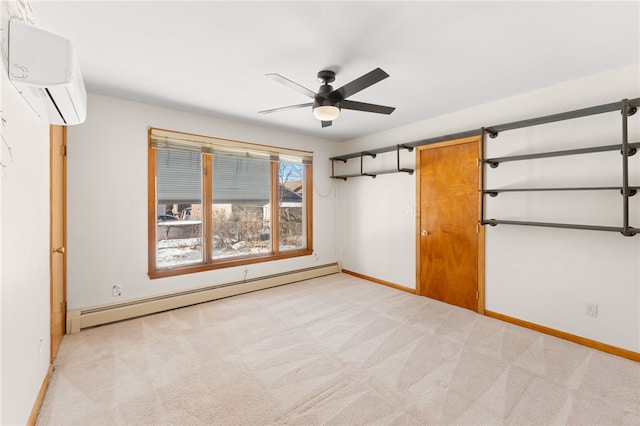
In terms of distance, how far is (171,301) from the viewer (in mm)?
3426

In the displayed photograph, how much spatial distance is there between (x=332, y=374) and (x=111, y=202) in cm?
297

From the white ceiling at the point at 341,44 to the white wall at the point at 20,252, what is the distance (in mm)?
601

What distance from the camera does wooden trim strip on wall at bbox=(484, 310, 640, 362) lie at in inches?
93.1

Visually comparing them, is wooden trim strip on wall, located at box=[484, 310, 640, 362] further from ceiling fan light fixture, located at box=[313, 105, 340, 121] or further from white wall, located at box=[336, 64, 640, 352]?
ceiling fan light fixture, located at box=[313, 105, 340, 121]

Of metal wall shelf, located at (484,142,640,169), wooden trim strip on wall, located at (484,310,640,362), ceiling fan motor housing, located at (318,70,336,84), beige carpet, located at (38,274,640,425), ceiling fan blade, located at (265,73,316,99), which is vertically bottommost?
beige carpet, located at (38,274,640,425)

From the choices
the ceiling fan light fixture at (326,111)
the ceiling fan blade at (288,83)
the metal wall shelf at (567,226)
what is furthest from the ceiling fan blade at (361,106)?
the metal wall shelf at (567,226)

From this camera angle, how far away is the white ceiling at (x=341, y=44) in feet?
5.63

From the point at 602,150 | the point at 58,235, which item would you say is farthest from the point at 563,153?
the point at 58,235

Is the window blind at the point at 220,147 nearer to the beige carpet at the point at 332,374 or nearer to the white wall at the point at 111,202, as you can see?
the white wall at the point at 111,202

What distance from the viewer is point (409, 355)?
2.42m

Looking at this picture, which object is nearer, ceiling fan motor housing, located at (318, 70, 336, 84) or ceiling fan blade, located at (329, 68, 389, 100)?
ceiling fan blade, located at (329, 68, 389, 100)

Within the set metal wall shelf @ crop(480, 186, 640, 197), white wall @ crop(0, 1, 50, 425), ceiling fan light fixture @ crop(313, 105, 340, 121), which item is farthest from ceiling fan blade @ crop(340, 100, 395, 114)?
white wall @ crop(0, 1, 50, 425)

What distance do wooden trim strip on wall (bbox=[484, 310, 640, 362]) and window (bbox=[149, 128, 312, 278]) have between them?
9.81 ft

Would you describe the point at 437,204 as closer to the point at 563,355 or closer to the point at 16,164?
the point at 563,355
